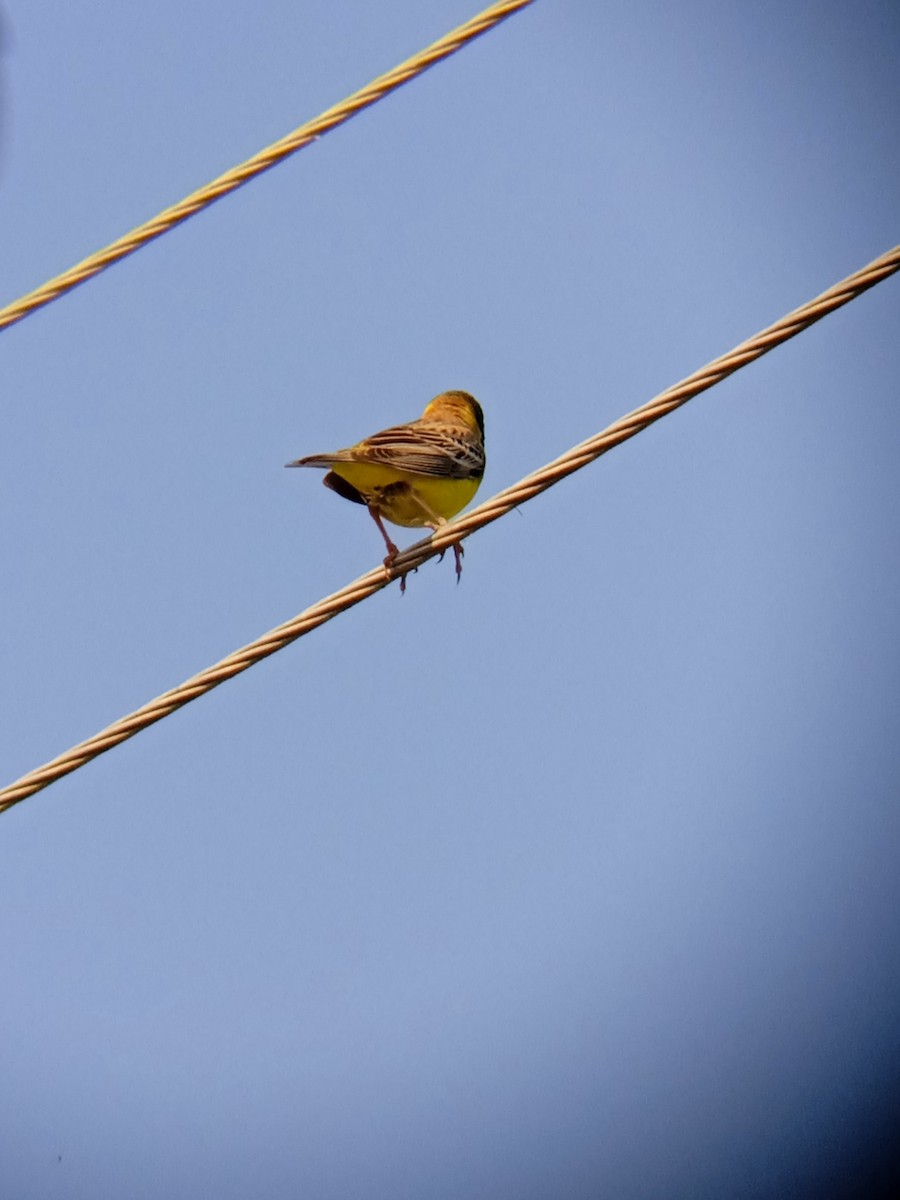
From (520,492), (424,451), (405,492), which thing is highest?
(424,451)

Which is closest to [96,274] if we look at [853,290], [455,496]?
[853,290]

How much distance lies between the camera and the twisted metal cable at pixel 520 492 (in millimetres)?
4234

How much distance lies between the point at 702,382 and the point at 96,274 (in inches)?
101

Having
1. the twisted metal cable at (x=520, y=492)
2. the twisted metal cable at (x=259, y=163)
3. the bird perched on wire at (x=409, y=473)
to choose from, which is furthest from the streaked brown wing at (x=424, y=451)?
the twisted metal cable at (x=520, y=492)

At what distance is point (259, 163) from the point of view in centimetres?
527

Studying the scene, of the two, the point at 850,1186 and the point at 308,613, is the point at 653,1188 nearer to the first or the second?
the point at 850,1186

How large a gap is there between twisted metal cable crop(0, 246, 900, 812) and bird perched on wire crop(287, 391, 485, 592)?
2.66 meters

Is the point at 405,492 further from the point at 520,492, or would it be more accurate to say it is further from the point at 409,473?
the point at 520,492

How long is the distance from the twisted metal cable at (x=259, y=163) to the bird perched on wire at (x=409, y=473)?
80.3 inches

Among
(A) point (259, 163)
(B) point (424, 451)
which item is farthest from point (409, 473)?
(A) point (259, 163)

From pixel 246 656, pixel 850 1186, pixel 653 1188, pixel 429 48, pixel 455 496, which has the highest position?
pixel 429 48

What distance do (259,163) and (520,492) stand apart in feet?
6.27

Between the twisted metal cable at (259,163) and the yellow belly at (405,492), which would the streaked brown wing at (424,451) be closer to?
the yellow belly at (405,492)

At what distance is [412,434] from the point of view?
796cm
